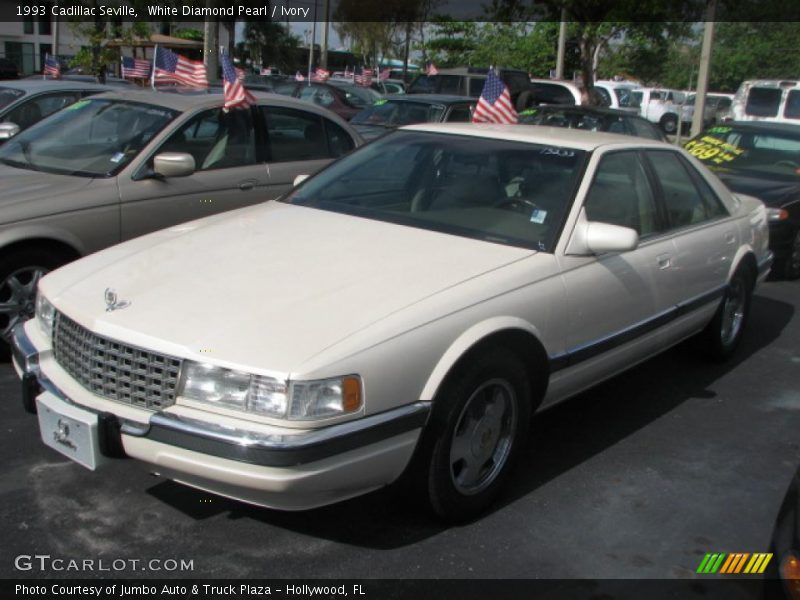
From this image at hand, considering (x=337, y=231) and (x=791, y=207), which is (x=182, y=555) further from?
(x=791, y=207)

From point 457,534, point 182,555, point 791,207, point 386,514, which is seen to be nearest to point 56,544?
point 182,555

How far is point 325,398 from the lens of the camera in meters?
2.89

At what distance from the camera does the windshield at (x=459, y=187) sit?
4.05 m

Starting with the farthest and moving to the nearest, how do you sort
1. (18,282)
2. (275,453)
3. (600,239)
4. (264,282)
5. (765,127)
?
(765,127) < (18,282) < (600,239) < (264,282) < (275,453)

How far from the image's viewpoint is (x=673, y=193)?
4.92 m

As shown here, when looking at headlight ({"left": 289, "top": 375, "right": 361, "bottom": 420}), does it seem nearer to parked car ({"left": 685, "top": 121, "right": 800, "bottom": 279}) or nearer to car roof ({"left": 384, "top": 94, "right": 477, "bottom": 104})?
parked car ({"left": 685, "top": 121, "right": 800, "bottom": 279})

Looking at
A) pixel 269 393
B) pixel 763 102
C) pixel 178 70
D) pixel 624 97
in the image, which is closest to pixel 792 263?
pixel 178 70

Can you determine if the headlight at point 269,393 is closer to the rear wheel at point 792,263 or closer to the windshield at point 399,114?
the rear wheel at point 792,263

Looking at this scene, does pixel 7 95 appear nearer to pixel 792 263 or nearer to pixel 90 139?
pixel 90 139

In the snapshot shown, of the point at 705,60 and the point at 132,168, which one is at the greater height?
the point at 705,60

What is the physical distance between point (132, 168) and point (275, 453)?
3367 mm

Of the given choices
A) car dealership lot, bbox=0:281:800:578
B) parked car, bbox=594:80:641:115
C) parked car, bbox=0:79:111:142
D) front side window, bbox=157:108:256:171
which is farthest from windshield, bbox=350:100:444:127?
parked car, bbox=594:80:641:115

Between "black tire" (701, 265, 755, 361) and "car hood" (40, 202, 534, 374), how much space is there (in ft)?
7.49

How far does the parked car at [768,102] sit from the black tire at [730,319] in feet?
45.3
